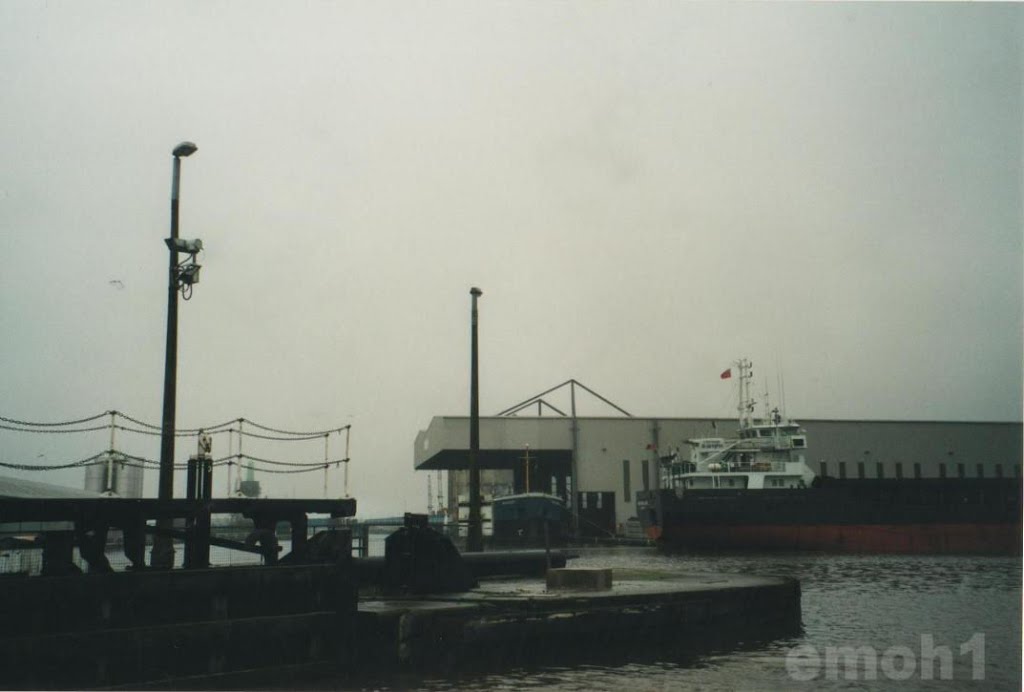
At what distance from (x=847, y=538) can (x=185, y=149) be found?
43905 millimetres

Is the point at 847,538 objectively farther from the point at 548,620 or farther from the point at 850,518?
the point at 548,620

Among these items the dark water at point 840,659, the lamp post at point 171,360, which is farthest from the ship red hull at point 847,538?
the lamp post at point 171,360

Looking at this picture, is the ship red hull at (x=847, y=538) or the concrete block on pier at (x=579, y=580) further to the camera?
the ship red hull at (x=847, y=538)

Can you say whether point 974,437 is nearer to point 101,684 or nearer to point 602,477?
point 602,477

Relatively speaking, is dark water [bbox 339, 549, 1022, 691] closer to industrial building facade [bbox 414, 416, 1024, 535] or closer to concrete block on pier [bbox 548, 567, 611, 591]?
concrete block on pier [bbox 548, 567, 611, 591]

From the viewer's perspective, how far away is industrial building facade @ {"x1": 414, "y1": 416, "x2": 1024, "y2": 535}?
5619 centimetres

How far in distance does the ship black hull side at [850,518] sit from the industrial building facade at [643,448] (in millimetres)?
4576

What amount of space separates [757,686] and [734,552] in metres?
36.6

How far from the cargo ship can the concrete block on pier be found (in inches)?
1403

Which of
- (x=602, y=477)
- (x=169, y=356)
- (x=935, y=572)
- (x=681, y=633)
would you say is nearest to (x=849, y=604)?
(x=681, y=633)

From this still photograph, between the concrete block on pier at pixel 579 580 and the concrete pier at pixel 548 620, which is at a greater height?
the concrete block on pier at pixel 579 580

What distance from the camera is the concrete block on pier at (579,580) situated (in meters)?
14.2

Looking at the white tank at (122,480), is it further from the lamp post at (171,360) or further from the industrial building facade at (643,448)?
the industrial building facade at (643,448)
